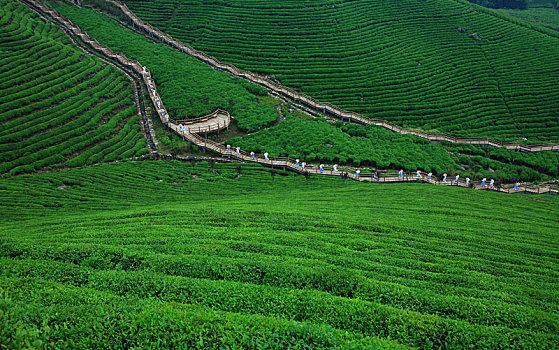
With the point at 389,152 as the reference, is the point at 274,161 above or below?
below

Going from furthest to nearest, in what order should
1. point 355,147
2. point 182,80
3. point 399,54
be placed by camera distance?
point 399,54, point 182,80, point 355,147

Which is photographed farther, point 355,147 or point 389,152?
point 355,147

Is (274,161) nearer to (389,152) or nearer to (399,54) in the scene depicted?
(389,152)

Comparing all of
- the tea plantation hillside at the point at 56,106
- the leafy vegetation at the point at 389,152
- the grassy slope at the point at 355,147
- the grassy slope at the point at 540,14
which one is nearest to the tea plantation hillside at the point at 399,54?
the leafy vegetation at the point at 389,152

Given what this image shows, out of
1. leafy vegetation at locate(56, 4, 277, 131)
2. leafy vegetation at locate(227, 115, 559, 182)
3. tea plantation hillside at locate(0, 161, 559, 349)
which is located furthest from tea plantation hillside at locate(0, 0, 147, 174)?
leafy vegetation at locate(227, 115, 559, 182)

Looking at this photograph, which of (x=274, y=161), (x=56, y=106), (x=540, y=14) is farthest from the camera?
(x=540, y=14)

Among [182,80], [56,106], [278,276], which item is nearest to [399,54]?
[182,80]
